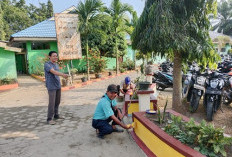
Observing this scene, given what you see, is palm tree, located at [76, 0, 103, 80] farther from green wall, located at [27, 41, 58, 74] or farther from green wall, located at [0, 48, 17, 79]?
green wall, located at [27, 41, 58, 74]

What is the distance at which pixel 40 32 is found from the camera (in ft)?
44.5

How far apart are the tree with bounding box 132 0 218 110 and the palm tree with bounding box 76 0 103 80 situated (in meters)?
5.95

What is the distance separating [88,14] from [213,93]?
742 cm

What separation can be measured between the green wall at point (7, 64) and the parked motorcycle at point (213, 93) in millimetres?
9326

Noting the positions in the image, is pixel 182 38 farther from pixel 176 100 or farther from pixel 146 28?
pixel 176 100

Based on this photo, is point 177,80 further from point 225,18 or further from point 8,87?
point 225,18

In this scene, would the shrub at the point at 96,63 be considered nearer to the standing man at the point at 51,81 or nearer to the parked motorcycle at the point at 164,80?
the parked motorcycle at the point at 164,80

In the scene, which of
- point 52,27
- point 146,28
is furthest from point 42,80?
point 146,28

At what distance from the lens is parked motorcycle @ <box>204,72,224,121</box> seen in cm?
379

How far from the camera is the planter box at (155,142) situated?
79.5 inches

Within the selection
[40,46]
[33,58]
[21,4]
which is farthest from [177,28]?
[21,4]

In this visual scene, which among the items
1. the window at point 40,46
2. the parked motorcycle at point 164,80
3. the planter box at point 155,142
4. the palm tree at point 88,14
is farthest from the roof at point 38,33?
the planter box at point 155,142

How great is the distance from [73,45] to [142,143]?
270 inches

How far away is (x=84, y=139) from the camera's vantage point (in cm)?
338
